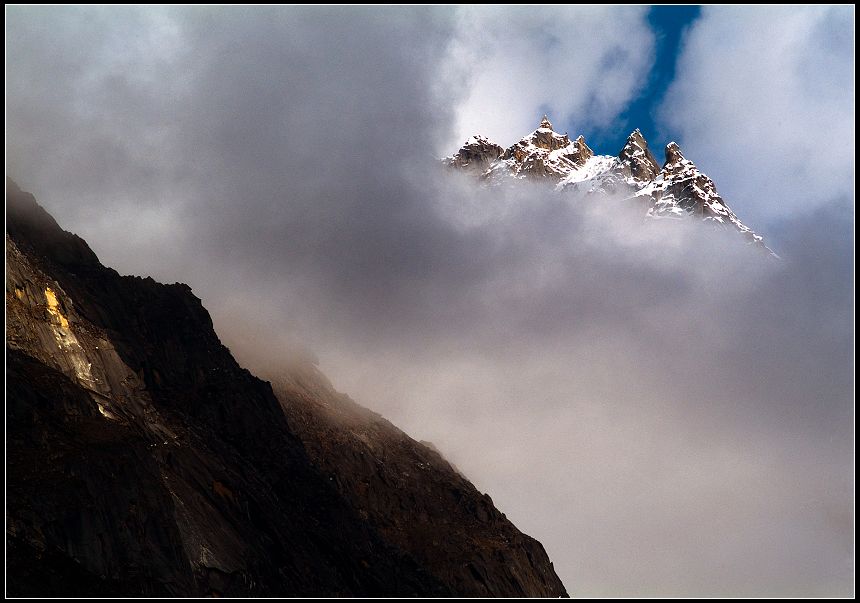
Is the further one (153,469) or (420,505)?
(420,505)

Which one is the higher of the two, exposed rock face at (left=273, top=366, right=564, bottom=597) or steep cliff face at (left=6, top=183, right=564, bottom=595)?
exposed rock face at (left=273, top=366, right=564, bottom=597)

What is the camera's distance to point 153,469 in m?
58.0

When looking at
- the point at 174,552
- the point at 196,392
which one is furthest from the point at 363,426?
the point at 174,552

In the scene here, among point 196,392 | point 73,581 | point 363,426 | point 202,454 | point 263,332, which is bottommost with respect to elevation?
point 73,581

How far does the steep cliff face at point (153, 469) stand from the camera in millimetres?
49125

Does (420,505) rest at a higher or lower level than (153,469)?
higher

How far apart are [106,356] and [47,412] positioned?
16.3 meters

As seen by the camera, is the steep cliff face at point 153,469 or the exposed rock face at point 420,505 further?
the exposed rock face at point 420,505

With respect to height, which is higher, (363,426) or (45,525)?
(363,426)

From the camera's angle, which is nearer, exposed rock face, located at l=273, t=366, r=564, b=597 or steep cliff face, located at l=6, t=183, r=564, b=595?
steep cliff face, located at l=6, t=183, r=564, b=595

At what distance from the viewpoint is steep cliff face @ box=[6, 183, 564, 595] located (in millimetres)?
49125

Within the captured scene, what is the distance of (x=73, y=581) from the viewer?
45844 millimetres

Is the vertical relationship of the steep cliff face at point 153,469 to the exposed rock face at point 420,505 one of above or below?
below

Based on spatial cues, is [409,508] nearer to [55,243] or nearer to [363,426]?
[363,426]
